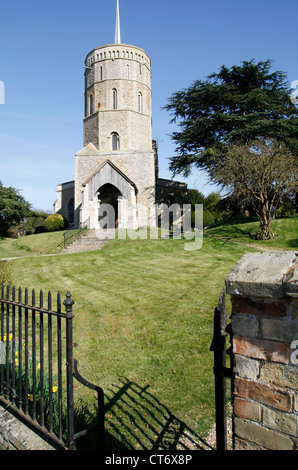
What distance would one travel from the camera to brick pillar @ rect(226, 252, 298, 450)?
5.45 ft

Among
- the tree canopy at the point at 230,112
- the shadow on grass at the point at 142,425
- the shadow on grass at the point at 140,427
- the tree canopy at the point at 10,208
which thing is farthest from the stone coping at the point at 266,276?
the tree canopy at the point at 10,208

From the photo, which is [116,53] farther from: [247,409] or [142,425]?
[247,409]

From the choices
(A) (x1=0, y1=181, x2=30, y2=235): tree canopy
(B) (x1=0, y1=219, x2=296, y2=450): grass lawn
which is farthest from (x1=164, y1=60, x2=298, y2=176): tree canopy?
(A) (x1=0, y1=181, x2=30, y2=235): tree canopy

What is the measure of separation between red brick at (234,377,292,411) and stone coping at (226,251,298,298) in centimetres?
56

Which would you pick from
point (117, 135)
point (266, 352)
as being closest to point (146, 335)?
point (266, 352)

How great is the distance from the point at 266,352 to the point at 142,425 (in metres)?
2.53

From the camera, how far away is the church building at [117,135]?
2686cm

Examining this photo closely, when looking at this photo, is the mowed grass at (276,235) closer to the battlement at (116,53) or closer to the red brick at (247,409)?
the red brick at (247,409)

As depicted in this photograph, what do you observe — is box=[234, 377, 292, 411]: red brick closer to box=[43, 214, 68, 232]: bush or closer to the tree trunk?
the tree trunk

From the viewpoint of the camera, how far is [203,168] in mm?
23797

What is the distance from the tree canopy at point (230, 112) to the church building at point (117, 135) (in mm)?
4023

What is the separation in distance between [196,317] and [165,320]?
68 cm

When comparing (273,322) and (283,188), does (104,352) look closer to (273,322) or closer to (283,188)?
(273,322)

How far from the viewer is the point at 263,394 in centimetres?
177
